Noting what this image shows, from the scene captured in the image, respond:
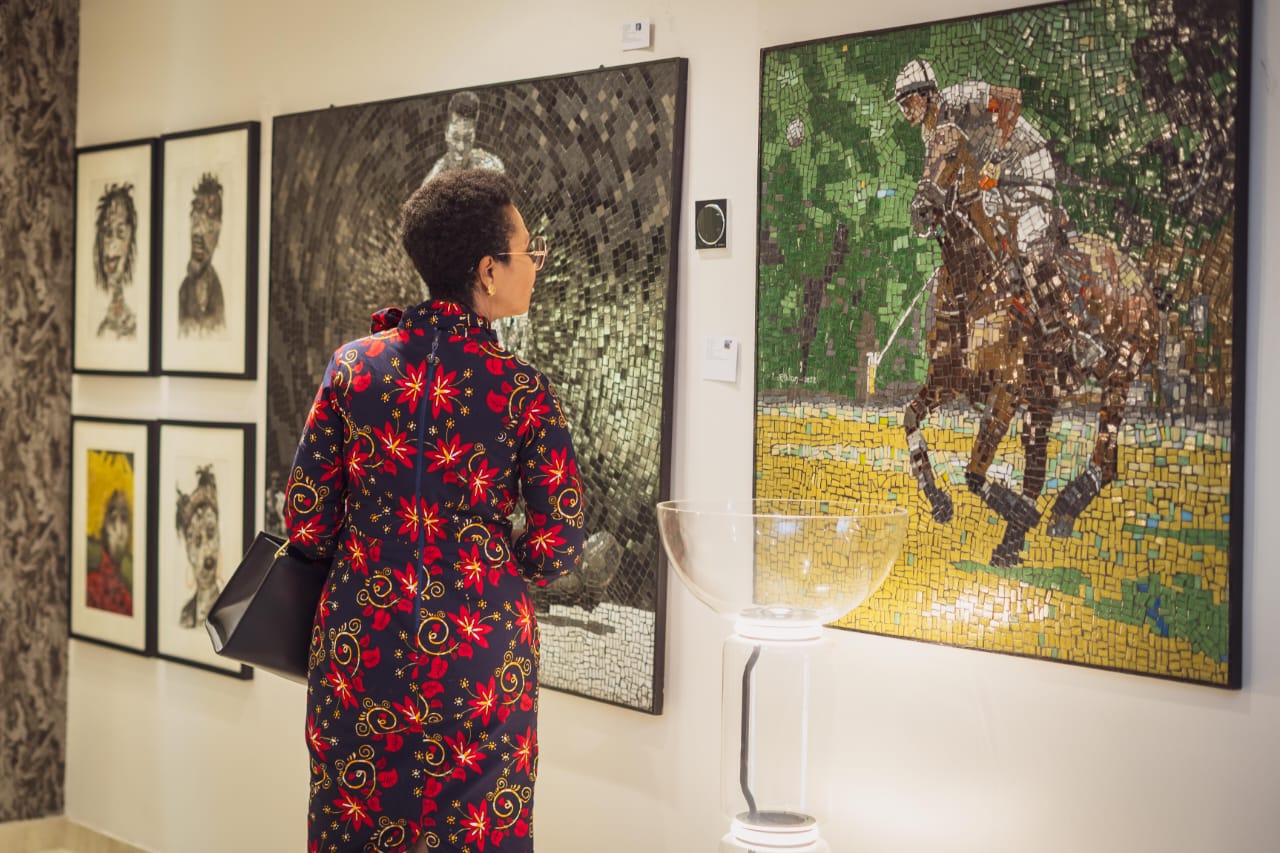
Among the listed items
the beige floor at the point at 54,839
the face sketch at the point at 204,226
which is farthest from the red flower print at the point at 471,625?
the beige floor at the point at 54,839

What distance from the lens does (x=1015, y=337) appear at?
6.87 ft

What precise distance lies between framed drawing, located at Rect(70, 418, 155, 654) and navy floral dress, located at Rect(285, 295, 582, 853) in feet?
6.22

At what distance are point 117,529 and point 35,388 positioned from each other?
50 cm

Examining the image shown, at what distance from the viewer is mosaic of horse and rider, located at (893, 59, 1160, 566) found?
2000 mm

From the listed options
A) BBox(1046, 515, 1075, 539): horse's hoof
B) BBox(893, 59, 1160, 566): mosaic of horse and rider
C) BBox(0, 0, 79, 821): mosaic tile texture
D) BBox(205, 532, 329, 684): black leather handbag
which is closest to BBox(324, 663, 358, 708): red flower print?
BBox(205, 532, 329, 684): black leather handbag

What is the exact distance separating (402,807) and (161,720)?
2.03 meters

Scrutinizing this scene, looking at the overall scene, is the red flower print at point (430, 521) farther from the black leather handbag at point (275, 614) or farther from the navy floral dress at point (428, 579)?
the black leather handbag at point (275, 614)

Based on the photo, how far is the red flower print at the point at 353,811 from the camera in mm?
1989

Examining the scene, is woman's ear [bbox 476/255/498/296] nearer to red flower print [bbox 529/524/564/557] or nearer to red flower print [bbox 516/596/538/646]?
red flower print [bbox 529/524/564/557]

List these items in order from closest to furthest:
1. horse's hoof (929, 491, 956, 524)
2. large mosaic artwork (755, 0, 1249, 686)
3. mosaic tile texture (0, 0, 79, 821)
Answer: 1. large mosaic artwork (755, 0, 1249, 686)
2. horse's hoof (929, 491, 956, 524)
3. mosaic tile texture (0, 0, 79, 821)

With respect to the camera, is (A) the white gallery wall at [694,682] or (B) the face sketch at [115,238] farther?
(B) the face sketch at [115,238]

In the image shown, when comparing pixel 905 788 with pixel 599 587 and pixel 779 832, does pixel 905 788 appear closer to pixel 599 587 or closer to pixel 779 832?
pixel 779 832

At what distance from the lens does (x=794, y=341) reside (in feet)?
7.75

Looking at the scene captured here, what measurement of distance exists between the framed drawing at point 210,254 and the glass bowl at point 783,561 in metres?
1.77
